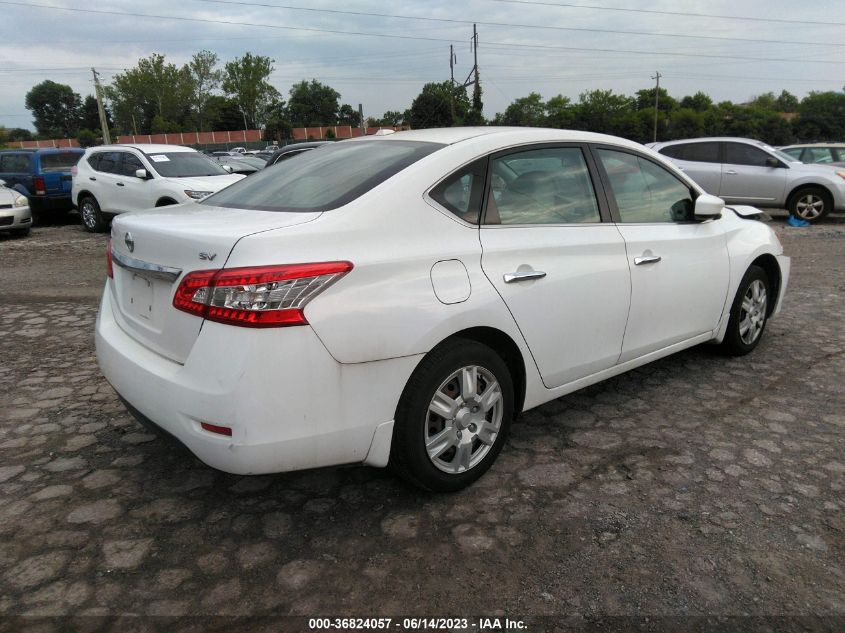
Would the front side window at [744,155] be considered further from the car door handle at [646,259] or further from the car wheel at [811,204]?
the car door handle at [646,259]

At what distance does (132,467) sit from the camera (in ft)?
10.4

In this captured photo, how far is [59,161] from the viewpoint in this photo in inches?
551

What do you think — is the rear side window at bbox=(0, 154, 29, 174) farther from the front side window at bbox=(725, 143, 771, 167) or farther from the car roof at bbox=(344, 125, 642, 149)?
the front side window at bbox=(725, 143, 771, 167)

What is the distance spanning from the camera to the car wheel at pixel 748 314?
443 centimetres

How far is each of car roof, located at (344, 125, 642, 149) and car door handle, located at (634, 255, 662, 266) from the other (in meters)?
0.69

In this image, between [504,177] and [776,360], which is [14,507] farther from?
[776,360]

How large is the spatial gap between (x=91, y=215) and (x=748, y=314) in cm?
1180

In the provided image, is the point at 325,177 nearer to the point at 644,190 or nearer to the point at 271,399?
the point at 271,399

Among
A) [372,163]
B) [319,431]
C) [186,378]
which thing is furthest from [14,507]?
[372,163]

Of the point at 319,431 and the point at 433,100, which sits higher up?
the point at 433,100

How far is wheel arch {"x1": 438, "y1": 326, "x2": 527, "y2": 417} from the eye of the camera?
2765 millimetres

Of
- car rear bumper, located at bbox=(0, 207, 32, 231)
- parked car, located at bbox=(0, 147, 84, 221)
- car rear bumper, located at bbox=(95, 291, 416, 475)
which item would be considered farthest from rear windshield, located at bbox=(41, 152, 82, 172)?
car rear bumper, located at bbox=(95, 291, 416, 475)

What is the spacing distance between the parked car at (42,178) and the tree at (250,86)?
86266 millimetres

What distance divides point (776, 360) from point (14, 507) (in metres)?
4.72
